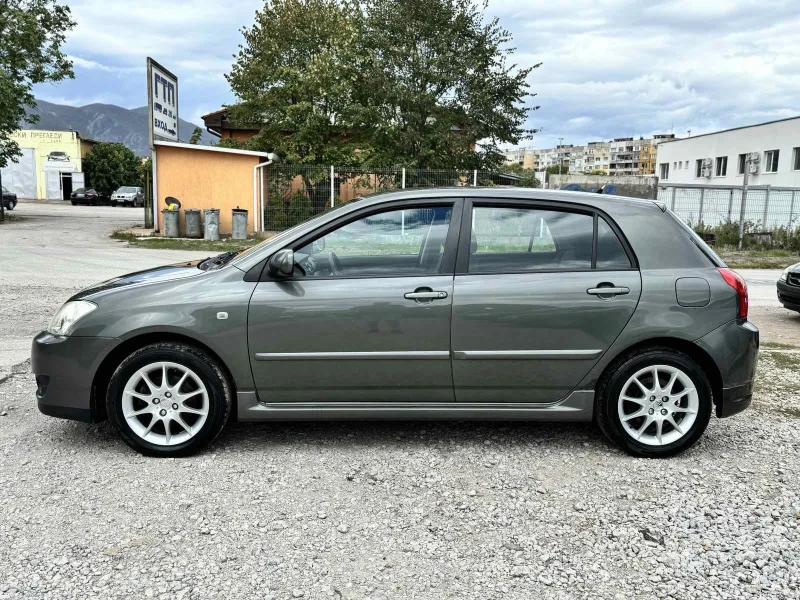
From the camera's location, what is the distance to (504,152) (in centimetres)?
2502

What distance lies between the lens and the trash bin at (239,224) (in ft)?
66.7

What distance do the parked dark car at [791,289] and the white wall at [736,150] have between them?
63.3 feet

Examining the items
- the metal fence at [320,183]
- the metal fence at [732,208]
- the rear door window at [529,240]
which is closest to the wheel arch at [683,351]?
the rear door window at [529,240]

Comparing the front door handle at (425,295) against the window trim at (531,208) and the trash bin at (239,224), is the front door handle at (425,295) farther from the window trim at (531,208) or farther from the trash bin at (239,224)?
the trash bin at (239,224)

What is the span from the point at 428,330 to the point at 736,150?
129ft

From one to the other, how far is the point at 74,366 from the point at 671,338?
3482 millimetres

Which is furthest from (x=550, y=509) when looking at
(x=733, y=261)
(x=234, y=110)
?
(x=234, y=110)

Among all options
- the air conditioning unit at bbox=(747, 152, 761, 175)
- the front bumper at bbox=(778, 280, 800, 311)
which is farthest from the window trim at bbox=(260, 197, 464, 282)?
the air conditioning unit at bbox=(747, 152, 761, 175)

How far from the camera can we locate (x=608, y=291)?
3.97 meters

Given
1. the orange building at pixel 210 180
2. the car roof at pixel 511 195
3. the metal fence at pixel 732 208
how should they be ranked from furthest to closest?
the metal fence at pixel 732 208, the orange building at pixel 210 180, the car roof at pixel 511 195

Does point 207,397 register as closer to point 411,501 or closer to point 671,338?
point 411,501

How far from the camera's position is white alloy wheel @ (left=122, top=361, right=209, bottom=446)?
12.8ft

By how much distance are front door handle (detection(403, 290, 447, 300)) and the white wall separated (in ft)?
84.5

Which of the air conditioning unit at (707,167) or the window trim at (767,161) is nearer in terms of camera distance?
the window trim at (767,161)
